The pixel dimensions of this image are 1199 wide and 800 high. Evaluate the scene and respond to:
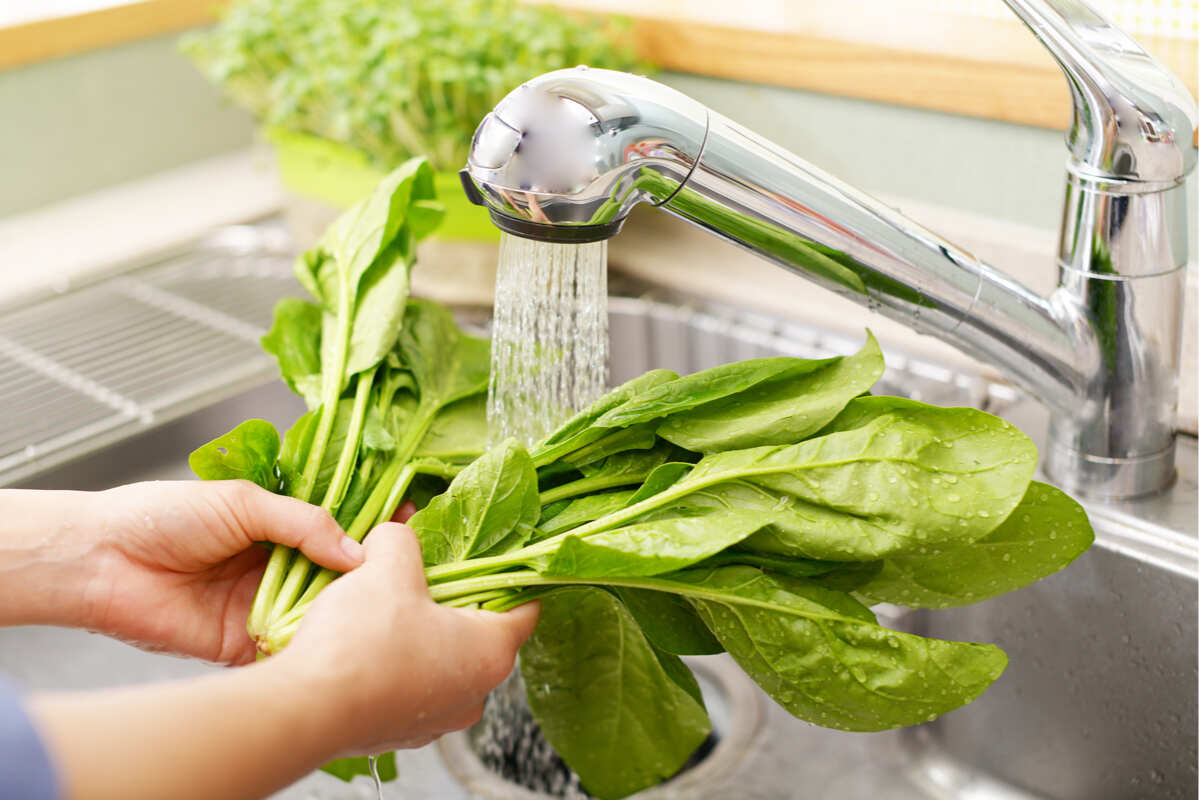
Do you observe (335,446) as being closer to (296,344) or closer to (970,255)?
(296,344)

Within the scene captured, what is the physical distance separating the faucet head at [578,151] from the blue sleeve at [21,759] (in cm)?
28

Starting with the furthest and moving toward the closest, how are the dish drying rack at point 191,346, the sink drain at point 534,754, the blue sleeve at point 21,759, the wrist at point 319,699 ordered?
the dish drying rack at point 191,346 → the sink drain at point 534,754 → the wrist at point 319,699 → the blue sleeve at point 21,759

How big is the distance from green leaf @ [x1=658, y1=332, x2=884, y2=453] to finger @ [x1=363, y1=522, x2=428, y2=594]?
0.46 ft

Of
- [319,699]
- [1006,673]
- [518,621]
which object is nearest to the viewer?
[319,699]

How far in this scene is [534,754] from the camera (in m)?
0.87

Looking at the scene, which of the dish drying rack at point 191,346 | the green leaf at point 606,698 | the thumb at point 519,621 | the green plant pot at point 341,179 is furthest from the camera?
the green plant pot at point 341,179

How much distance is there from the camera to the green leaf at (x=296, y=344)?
73 cm

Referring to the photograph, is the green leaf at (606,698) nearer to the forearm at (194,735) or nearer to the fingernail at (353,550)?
the fingernail at (353,550)

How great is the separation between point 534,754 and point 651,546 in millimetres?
402

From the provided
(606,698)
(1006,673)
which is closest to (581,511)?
(606,698)

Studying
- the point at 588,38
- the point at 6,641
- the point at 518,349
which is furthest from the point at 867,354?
the point at 6,641

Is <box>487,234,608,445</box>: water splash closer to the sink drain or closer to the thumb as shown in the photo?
the thumb

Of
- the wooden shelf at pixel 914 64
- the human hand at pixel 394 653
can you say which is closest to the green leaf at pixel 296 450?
the human hand at pixel 394 653

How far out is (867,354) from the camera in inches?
23.5
